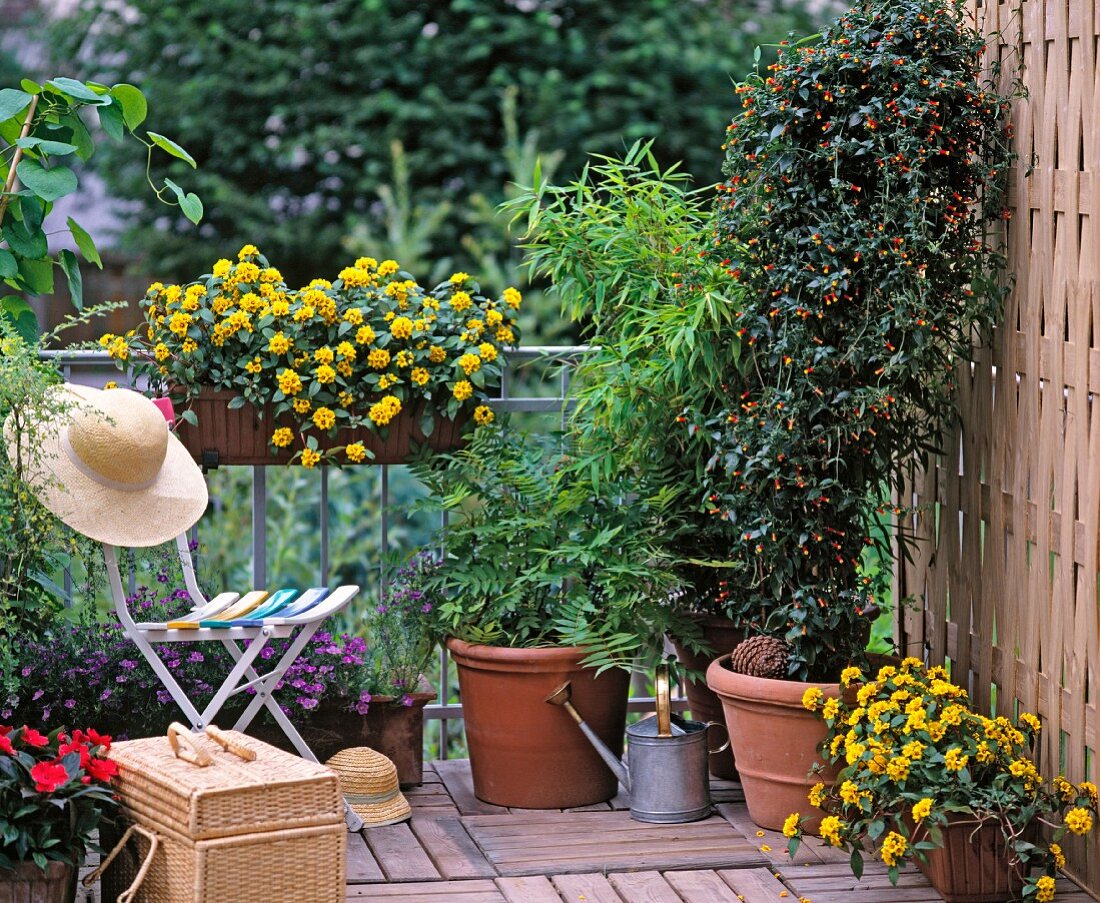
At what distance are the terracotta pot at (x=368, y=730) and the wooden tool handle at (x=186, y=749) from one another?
90cm

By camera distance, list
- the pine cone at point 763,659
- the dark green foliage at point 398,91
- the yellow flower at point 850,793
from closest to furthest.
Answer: the yellow flower at point 850,793 < the pine cone at point 763,659 < the dark green foliage at point 398,91

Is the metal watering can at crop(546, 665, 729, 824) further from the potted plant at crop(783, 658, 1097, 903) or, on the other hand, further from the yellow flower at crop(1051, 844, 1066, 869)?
the yellow flower at crop(1051, 844, 1066, 869)

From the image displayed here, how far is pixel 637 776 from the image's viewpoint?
12.8ft

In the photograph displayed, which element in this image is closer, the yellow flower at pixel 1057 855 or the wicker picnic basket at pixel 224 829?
the wicker picnic basket at pixel 224 829

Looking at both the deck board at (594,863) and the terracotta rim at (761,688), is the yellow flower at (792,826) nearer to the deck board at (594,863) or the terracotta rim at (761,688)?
the deck board at (594,863)

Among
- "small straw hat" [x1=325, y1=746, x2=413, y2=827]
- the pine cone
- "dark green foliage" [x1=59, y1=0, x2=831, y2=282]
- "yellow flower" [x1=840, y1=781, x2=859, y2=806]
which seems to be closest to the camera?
"yellow flower" [x1=840, y1=781, x2=859, y2=806]

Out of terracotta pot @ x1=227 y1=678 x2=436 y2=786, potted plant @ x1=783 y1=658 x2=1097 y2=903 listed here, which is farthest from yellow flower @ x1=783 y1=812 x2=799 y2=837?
terracotta pot @ x1=227 y1=678 x2=436 y2=786

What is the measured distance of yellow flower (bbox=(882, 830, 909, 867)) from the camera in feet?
10.5

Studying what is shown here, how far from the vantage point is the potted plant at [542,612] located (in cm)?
392

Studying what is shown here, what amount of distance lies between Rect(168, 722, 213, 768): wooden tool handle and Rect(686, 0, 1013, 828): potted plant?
53.0 inches

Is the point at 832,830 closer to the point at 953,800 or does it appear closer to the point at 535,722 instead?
the point at 953,800

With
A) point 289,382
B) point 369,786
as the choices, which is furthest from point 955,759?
point 289,382

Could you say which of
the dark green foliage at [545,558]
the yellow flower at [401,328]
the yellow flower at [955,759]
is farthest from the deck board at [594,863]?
the yellow flower at [401,328]

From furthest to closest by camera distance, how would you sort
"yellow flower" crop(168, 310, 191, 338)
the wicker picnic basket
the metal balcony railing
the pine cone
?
1. the metal balcony railing
2. "yellow flower" crop(168, 310, 191, 338)
3. the pine cone
4. the wicker picnic basket
